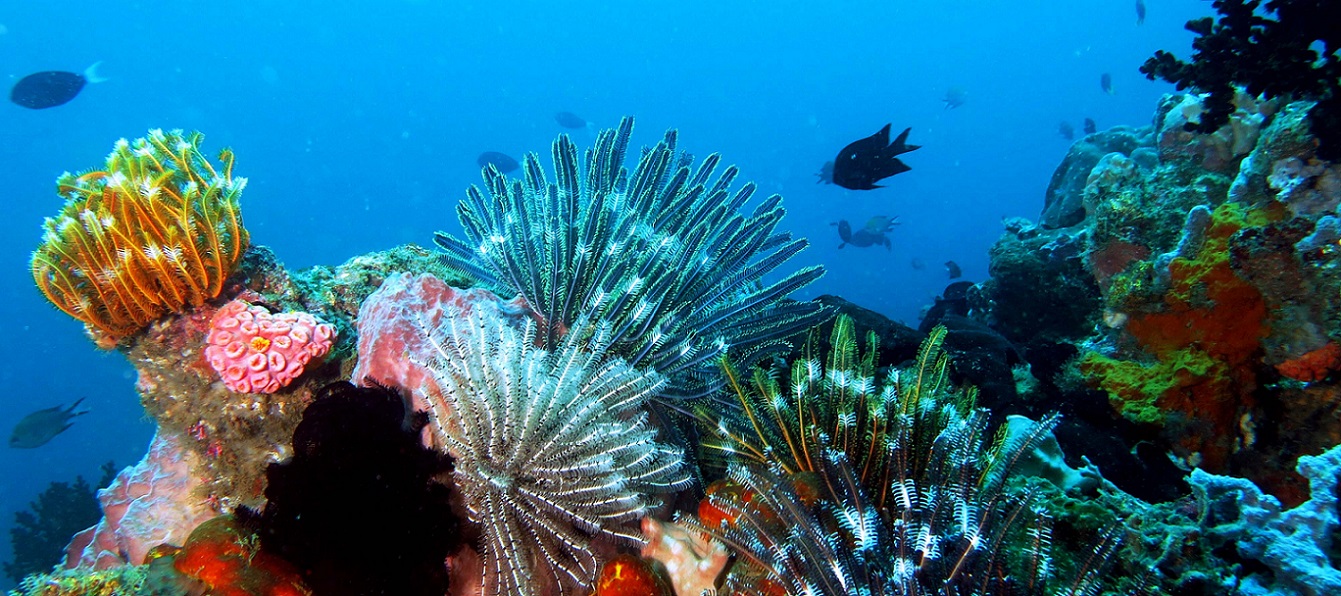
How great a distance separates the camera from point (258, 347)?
389 centimetres

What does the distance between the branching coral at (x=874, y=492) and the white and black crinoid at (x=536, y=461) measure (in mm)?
536

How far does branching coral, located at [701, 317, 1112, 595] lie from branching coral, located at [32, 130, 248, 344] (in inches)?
137

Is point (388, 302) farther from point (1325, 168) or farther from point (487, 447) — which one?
point (1325, 168)

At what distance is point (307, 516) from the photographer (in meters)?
2.90

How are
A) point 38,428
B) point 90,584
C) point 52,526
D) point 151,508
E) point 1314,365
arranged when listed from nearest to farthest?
point 90,584 → point 1314,365 → point 151,508 → point 38,428 → point 52,526

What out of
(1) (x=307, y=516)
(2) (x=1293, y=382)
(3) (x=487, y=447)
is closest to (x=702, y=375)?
(3) (x=487, y=447)

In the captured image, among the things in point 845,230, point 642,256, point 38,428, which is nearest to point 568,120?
point 845,230

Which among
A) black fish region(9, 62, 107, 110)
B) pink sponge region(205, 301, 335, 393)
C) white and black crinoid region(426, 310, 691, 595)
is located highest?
black fish region(9, 62, 107, 110)

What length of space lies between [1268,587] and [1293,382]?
2.05 metres

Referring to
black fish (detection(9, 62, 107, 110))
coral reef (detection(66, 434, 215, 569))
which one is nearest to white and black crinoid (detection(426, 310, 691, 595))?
coral reef (detection(66, 434, 215, 569))

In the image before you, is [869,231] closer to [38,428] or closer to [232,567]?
[232,567]

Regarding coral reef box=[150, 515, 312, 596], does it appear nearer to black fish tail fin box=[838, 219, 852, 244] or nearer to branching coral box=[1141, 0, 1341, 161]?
branching coral box=[1141, 0, 1341, 161]

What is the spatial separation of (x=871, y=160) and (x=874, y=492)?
5906 mm

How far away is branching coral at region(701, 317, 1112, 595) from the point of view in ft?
8.59
